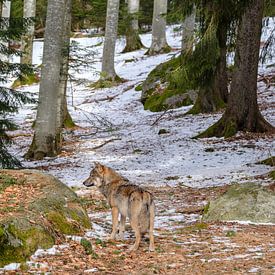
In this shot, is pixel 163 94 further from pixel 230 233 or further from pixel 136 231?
pixel 136 231

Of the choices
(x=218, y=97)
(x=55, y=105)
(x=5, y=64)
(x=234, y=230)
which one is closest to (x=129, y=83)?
(x=218, y=97)

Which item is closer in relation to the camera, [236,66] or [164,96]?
[236,66]

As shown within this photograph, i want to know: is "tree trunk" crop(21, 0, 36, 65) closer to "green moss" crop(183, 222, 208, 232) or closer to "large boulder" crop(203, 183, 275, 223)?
"large boulder" crop(203, 183, 275, 223)

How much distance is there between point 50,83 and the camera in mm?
15898

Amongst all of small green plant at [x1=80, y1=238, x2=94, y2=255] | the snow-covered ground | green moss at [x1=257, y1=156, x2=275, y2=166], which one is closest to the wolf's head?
small green plant at [x1=80, y1=238, x2=94, y2=255]

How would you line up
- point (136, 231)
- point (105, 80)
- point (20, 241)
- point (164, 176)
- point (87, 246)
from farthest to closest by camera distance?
point (105, 80)
point (164, 176)
point (136, 231)
point (87, 246)
point (20, 241)

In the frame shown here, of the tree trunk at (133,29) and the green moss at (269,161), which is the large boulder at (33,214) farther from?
the tree trunk at (133,29)

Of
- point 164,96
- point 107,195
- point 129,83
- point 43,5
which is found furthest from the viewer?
point 43,5

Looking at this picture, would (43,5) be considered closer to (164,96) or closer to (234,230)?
(164,96)

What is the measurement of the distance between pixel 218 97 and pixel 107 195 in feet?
43.7

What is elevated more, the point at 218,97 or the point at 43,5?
the point at 43,5

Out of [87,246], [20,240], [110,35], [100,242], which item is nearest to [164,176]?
[100,242]

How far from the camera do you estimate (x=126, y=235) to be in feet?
25.6

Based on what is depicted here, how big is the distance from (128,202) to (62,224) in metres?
0.96
